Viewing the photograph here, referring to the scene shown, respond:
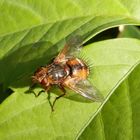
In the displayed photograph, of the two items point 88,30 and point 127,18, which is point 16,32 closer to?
point 88,30

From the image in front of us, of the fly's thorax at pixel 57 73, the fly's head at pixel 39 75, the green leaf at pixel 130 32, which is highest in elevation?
the fly's head at pixel 39 75

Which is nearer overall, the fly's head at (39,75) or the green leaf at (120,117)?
the green leaf at (120,117)

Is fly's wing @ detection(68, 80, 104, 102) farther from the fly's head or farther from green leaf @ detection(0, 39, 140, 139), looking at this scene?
the fly's head

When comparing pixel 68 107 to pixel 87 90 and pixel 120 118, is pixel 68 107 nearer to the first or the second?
pixel 87 90

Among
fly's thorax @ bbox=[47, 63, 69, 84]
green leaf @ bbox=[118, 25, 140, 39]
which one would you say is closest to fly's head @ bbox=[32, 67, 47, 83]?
fly's thorax @ bbox=[47, 63, 69, 84]

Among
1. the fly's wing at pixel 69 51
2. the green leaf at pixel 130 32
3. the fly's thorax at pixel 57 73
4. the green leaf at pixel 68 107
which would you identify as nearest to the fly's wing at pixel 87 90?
the green leaf at pixel 68 107

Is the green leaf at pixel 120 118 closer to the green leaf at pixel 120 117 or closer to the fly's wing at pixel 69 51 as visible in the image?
the green leaf at pixel 120 117

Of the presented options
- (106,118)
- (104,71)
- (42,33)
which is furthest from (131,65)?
(42,33)
